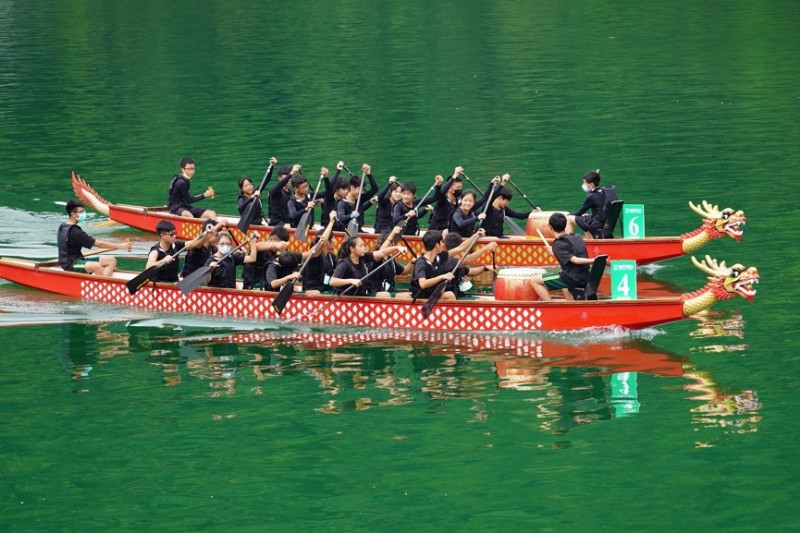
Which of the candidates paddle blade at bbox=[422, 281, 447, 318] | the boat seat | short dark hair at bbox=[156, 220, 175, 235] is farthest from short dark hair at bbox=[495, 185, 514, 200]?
short dark hair at bbox=[156, 220, 175, 235]

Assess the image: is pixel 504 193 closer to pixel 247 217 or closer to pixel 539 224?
pixel 539 224

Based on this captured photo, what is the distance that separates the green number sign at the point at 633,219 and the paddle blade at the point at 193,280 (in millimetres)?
8444

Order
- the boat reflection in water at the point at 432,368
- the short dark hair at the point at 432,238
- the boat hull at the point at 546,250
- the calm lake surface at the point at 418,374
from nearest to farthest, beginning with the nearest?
the calm lake surface at the point at 418,374, the boat reflection in water at the point at 432,368, the short dark hair at the point at 432,238, the boat hull at the point at 546,250

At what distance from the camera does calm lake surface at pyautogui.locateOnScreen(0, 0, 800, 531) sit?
19.1 metres

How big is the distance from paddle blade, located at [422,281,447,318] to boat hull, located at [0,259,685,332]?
0.14m

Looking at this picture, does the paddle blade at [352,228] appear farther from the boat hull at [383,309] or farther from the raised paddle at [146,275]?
the boat hull at [383,309]

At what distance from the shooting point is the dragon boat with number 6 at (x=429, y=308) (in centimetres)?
2406

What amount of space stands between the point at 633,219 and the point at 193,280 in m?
8.88

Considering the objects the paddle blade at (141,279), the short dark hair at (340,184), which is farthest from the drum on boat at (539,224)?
the paddle blade at (141,279)

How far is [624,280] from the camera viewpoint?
81.5 feet

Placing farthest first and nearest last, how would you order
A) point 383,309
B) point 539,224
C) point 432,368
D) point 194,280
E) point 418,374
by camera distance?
point 539,224, point 194,280, point 383,309, point 432,368, point 418,374

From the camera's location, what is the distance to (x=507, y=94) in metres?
55.3

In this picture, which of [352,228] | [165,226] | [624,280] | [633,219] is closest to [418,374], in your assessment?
[624,280]

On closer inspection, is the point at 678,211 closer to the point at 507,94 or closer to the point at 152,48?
the point at 507,94
